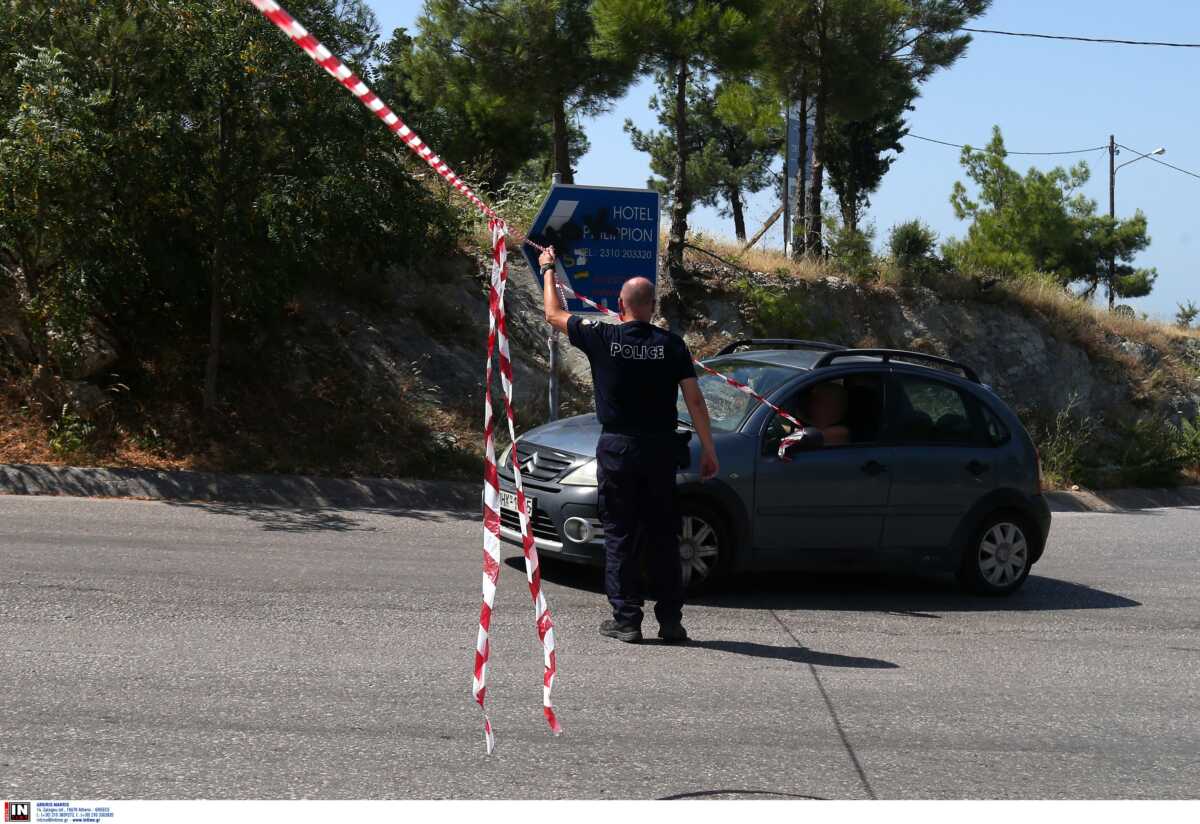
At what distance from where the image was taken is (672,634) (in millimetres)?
7098

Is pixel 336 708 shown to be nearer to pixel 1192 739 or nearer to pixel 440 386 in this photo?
pixel 1192 739

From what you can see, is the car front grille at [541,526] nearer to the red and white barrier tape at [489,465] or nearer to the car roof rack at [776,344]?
→ the car roof rack at [776,344]

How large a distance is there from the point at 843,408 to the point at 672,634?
98.6 inches

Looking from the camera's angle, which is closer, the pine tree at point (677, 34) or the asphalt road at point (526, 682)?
the asphalt road at point (526, 682)

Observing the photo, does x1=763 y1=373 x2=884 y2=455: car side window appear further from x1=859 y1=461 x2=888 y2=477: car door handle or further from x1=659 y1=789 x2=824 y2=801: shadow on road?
x1=659 y1=789 x2=824 y2=801: shadow on road

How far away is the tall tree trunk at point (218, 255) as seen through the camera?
487 inches

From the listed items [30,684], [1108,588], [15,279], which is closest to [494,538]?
[30,684]

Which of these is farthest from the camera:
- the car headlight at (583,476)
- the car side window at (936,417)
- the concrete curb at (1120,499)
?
the concrete curb at (1120,499)

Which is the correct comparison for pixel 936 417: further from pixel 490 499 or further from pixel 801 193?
pixel 801 193

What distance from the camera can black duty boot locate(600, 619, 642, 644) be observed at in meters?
7.04

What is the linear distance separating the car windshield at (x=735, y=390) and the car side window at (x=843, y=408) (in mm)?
211

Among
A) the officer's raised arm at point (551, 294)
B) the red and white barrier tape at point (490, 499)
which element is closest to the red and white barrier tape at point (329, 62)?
the red and white barrier tape at point (490, 499)

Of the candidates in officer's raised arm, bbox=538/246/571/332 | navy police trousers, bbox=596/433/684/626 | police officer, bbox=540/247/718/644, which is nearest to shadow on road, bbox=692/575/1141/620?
navy police trousers, bbox=596/433/684/626

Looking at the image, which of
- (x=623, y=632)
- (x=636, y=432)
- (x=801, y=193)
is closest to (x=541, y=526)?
(x=623, y=632)
